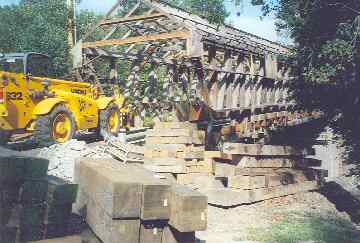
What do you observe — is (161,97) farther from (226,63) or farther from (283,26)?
(283,26)

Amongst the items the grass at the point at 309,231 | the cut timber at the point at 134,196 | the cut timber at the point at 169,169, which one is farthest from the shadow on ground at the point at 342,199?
the cut timber at the point at 134,196

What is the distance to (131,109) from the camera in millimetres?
15961

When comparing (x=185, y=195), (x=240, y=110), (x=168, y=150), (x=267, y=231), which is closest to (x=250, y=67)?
(x=240, y=110)

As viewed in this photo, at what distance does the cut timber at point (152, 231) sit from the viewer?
16.0ft

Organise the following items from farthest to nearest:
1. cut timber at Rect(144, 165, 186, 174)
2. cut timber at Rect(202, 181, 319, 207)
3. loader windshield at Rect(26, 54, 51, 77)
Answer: loader windshield at Rect(26, 54, 51, 77), cut timber at Rect(144, 165, 186, 174), cut timber at Rect(202, 181, 319, 207)

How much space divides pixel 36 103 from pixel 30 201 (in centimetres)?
556

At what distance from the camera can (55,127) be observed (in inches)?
428

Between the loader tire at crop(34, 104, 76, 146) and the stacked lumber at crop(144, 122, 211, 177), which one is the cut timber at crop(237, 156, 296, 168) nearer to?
the stacked lumber at crop(144, 122, 211, 177)

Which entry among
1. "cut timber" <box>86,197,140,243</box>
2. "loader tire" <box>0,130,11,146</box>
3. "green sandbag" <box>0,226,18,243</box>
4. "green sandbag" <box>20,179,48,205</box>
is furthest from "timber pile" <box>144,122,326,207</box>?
"cut timber" <box>86,197,140,243</box>

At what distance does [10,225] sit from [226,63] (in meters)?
7.92

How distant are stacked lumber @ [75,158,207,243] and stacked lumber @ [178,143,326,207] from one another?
487cm

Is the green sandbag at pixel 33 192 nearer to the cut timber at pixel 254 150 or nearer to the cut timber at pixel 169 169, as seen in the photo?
the cut timber at pixel 169 169

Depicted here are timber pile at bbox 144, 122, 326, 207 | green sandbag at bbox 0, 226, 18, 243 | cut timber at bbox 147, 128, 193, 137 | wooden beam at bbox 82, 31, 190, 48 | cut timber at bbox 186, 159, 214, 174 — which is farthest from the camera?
wooden beam at bbox 82, 31, 190, 48

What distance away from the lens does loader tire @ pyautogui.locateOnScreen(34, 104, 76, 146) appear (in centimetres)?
1039
